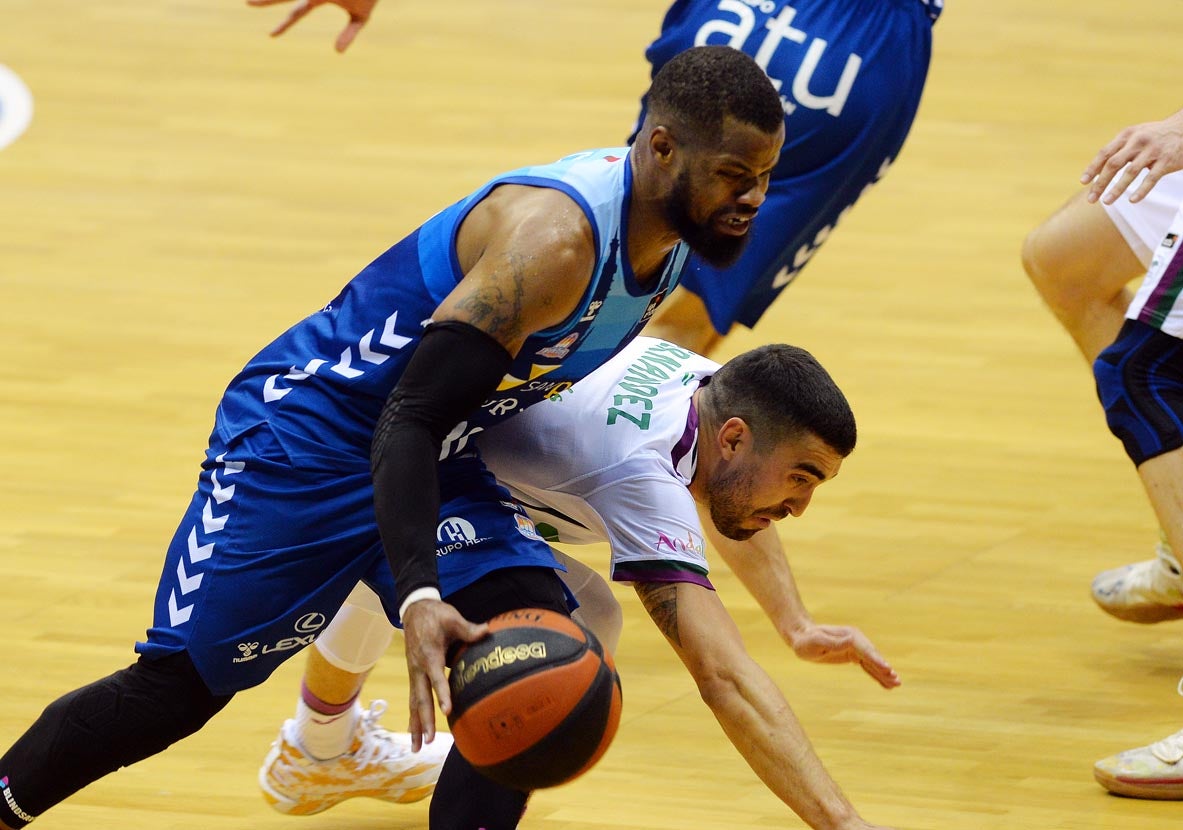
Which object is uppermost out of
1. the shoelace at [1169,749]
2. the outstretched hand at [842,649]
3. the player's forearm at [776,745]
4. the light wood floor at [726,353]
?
the player's forearm at [776,745]

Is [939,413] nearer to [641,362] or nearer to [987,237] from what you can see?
[987,237]

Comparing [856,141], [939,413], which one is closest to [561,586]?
[856,141]

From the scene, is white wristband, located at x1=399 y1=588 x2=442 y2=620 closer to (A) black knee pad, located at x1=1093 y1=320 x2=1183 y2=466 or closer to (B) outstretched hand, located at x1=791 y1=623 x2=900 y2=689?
(B) outstretched hand, located at x1=791 y1=623 x2=900 y2=689

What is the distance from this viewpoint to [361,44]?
10.3 m

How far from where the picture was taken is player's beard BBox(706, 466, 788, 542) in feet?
10.7

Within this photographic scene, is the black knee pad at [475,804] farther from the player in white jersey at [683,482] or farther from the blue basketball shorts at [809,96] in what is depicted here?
the blue basketball shorts at [809,96]

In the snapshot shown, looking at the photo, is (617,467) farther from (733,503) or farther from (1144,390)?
(1144,390)

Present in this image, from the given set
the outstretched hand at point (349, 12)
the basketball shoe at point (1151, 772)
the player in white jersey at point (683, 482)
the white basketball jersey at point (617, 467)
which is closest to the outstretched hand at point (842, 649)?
the player in white jersey at point (683, 482)

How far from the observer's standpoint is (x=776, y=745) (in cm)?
299

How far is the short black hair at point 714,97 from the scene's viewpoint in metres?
2.91

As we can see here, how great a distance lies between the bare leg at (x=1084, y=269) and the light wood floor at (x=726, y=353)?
0.69m

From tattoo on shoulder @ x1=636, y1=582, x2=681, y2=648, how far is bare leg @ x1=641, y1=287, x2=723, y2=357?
154 centimetres

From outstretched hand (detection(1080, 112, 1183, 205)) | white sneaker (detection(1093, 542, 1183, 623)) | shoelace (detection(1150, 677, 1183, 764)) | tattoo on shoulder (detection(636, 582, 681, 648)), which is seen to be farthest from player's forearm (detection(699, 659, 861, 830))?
white sneaker (detection(1093, 542, 1183, 623))

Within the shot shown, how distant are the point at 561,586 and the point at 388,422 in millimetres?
494
